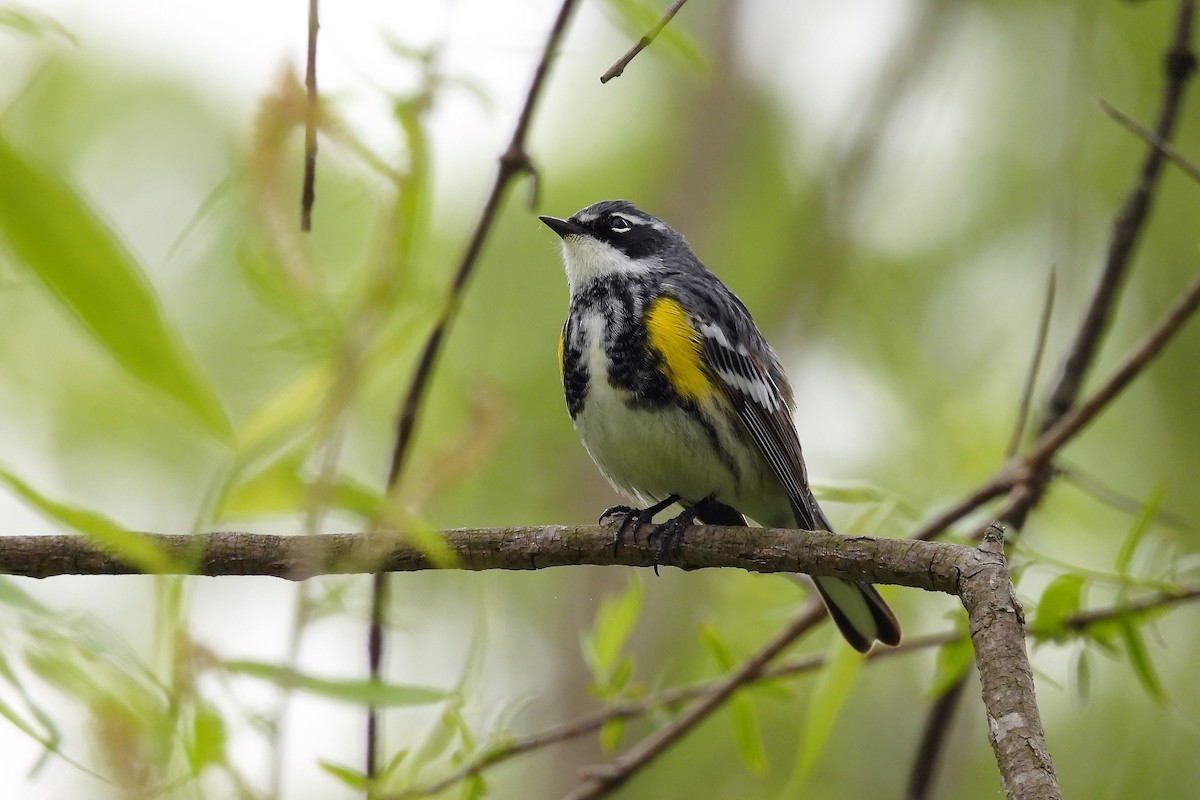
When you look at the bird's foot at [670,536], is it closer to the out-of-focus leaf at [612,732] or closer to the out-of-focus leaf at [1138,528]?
the out-of-focus leaf at [612,732]

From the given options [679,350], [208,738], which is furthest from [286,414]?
[679,350]

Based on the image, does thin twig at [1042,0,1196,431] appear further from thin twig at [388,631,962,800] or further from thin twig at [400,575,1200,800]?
thin twig at [388,631,962,800]

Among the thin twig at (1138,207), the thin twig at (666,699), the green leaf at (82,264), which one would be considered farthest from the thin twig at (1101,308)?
the green leaf at (82,264)

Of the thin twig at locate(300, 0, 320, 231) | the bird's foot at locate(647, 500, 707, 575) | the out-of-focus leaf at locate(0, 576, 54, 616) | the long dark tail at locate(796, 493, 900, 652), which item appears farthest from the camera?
the long dark tail at locate(796, 493, 900, 652)

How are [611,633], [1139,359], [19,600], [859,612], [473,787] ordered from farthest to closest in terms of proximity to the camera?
[859,612], [611,633], [1139,359], [473,787], [19,600]

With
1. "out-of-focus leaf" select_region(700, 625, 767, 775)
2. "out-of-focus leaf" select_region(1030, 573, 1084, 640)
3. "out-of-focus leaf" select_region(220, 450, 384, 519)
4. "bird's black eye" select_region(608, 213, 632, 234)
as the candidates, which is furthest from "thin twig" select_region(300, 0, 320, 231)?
"bird's black eye" select_region(608, 213, 632, 234)

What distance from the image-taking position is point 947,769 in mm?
5840

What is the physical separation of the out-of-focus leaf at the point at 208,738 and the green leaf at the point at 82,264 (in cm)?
94

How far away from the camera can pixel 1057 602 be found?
3.09m

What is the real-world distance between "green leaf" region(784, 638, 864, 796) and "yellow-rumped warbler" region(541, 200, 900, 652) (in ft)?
1.67

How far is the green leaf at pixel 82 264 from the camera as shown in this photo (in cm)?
116

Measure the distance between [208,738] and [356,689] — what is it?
1.66 ft

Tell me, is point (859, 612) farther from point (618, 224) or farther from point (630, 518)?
point (618, 224)

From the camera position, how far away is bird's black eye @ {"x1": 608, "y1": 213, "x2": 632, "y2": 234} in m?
5.11
